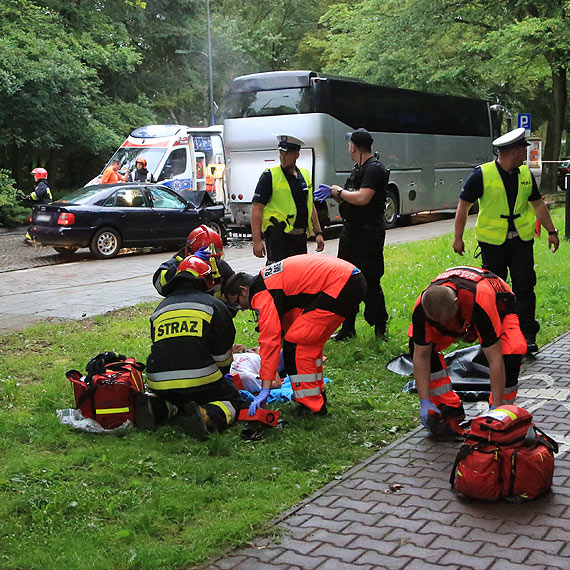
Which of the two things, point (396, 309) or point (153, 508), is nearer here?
point (153, 508)

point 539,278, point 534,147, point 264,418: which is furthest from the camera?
point 534,147

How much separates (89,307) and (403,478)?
6911mm

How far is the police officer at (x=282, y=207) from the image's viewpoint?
26.5 ft

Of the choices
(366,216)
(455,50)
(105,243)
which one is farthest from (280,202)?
(455,50)

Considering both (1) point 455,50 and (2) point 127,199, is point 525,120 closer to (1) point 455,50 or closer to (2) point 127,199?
(1) point 455,50

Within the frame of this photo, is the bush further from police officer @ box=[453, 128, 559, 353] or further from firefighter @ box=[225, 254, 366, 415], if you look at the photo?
firefighter @ box=[225, 254, 366, 415]

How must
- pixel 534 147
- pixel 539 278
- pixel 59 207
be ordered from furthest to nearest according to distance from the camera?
pixel 534 147 < pixel 59 207 < pixel 539 278

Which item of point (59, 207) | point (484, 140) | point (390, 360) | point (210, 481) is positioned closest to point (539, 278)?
point (390, 360)

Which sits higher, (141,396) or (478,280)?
(478,280)

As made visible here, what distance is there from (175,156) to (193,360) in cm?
1966

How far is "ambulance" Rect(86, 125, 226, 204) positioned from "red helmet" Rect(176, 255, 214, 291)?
1816cm

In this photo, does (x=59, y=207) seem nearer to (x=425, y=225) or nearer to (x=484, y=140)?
(x=425, y=225)

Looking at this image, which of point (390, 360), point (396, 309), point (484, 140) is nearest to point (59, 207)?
point (396, 309)

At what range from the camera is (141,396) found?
577cm
